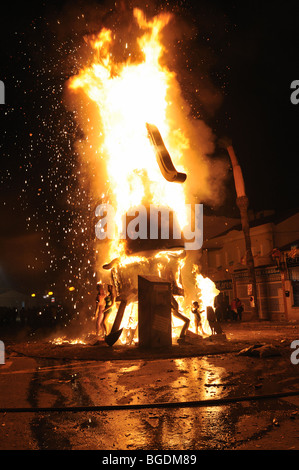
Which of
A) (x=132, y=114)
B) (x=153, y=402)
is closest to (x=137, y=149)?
(x=132, y=114)

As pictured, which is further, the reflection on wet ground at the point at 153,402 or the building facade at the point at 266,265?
the building facade at the point at 266,265

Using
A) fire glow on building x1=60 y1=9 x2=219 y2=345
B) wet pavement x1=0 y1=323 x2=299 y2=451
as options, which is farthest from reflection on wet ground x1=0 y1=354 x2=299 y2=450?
fire glow on building x1=60 y1=9 x2=219 y2=345

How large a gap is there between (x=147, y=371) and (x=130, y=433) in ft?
12.5

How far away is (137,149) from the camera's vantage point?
16.0m

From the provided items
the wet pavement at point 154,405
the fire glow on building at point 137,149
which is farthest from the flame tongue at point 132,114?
the wet pavement at point 154,405

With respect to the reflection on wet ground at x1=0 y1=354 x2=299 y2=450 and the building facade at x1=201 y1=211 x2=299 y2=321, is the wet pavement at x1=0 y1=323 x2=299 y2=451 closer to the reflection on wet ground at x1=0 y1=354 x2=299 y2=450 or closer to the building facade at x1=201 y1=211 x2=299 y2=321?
the reflection on wet ground at x1=0 y1=354 x2=299 y2=450

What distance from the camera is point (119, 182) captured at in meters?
16.1

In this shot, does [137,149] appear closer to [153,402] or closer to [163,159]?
[163,159]

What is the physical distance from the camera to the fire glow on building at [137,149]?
49.5 feet

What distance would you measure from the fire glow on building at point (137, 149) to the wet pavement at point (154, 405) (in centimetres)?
578

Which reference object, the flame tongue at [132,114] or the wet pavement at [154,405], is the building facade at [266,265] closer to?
the flame tongue at [132,114]
